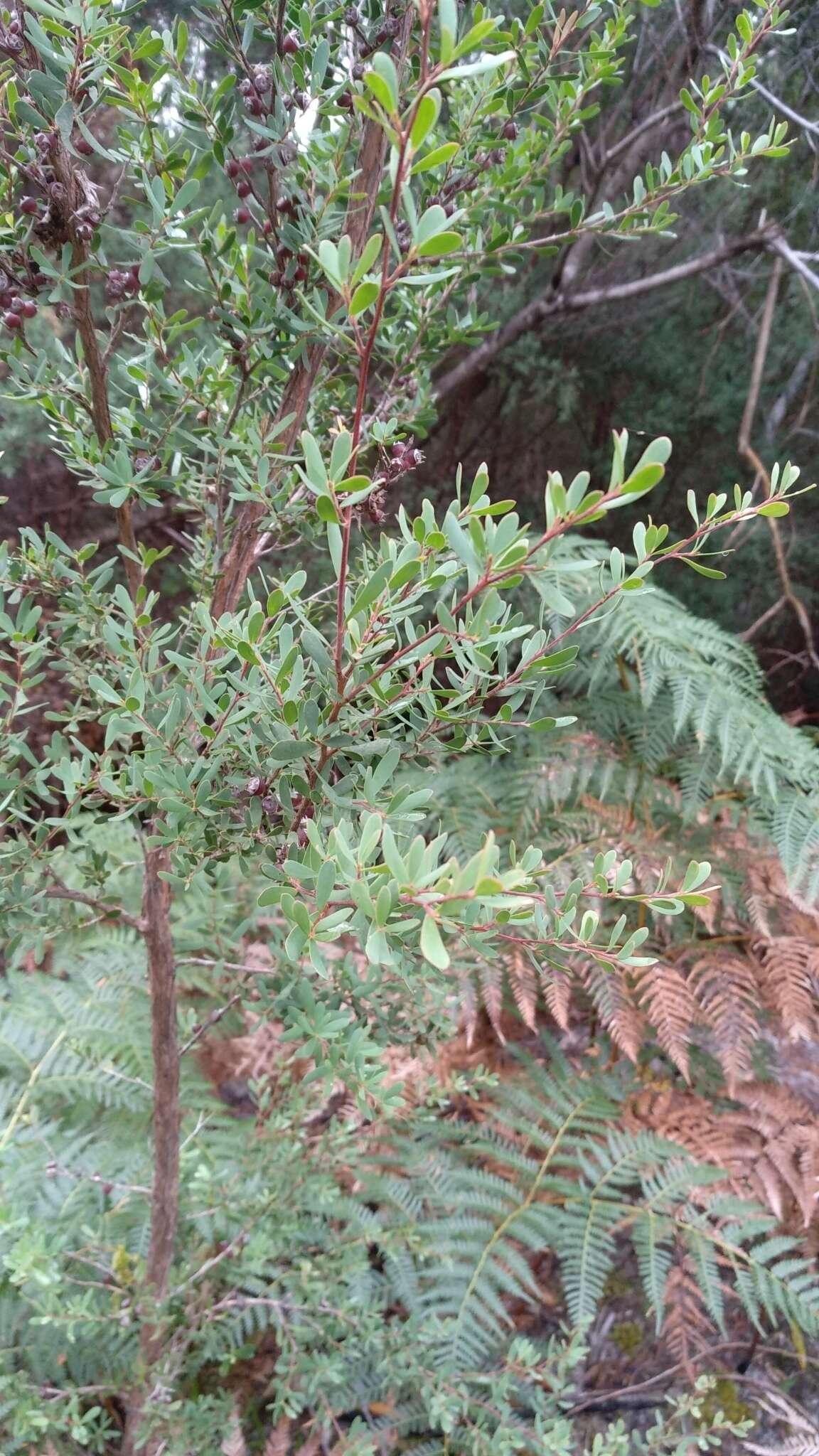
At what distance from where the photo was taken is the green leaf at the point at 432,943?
0.22 m

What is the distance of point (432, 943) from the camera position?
0.23 meters

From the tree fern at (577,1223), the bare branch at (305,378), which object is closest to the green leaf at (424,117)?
the bare branch at (305,378)

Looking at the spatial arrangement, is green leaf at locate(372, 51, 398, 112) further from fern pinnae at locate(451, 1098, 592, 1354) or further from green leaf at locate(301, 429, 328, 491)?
fern pinnae at locate(451, 1098, 592, 1354)

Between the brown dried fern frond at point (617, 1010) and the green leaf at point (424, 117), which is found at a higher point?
the green leaf at point (424, 117)

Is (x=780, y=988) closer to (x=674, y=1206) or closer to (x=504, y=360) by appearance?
(x=674, y=1206)

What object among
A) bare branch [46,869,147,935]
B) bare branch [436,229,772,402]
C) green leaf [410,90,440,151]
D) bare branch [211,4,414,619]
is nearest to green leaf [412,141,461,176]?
green leaf [410,90,440,151]

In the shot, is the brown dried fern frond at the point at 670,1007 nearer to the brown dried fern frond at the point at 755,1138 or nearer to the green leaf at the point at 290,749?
the brown dried fern frond at the point at 755,1138

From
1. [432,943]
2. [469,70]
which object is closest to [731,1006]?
[432,943]

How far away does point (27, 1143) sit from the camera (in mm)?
905

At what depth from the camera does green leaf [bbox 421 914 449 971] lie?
8.7 inches

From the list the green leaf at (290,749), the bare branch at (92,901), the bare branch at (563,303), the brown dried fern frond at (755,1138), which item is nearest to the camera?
the green leaf at (290,749)

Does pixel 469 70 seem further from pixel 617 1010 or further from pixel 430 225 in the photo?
pixel 617 1010

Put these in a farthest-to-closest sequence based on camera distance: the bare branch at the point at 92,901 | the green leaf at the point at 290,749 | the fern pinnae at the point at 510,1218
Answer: the fern pinnae at the point at 510,1218 < the bare branch at the point at 92,901 < the green leaf at the point at 290,749

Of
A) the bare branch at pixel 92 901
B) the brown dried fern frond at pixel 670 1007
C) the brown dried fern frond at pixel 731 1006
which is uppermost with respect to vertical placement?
the bare branch at pixel 92 901
